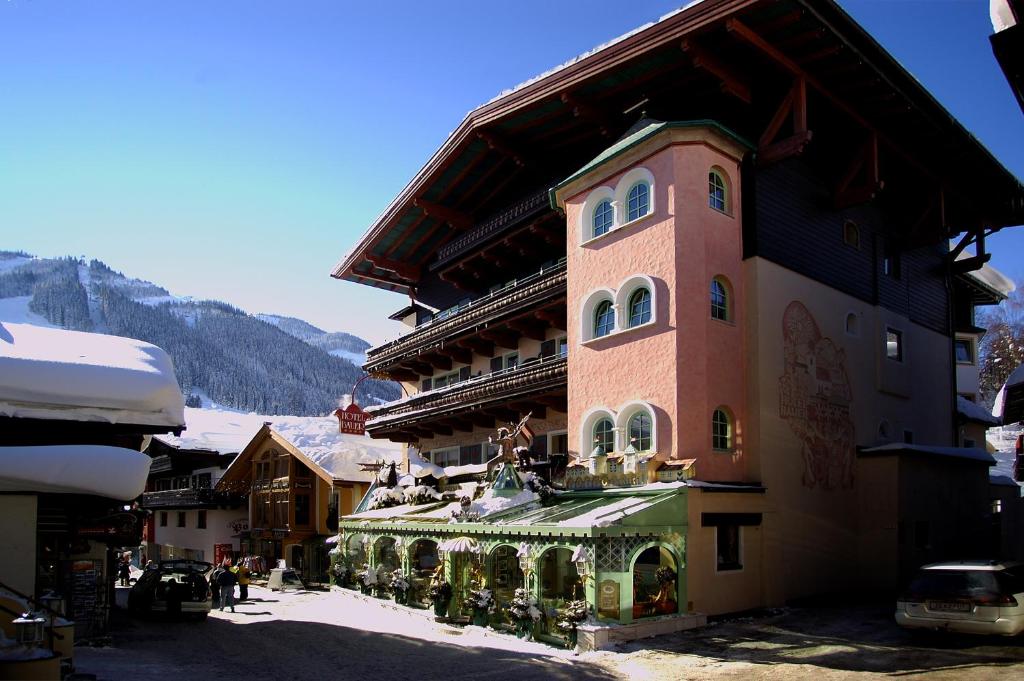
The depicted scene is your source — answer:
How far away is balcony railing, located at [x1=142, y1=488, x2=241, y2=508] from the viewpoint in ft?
158

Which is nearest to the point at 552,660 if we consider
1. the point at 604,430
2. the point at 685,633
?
the point at 685,633

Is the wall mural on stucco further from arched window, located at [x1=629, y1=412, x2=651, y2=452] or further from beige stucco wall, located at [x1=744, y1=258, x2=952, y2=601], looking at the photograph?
arched window, located at [x1=629, y1=412, x2=651, y2=452]

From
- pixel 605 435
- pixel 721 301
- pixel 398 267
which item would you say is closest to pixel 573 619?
pixel 605 435

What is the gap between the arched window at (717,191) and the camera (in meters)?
22.4

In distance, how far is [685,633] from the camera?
18.8 metres

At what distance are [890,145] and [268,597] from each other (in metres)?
27.3

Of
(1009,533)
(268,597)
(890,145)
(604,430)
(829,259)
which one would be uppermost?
(890,145)

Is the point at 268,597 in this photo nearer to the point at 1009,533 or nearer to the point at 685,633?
the point at 685,633

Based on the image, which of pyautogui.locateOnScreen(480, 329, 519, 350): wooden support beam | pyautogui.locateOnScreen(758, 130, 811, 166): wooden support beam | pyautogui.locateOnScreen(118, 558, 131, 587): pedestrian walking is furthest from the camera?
pyautogui.locateOnScreen(118, 558, 131, 587): pedestrian walking

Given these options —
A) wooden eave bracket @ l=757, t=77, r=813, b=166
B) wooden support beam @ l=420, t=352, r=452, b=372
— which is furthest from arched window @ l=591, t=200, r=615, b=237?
wooden support beam @ l=420, t=352, r=452, b=372

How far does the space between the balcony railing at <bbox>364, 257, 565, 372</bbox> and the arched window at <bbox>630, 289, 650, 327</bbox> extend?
330 cm

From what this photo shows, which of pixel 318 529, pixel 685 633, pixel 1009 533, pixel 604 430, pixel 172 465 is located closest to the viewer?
pixel 685 633

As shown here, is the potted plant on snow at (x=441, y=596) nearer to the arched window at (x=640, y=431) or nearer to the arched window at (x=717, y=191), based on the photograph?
→ the arched window at (x=640, y=431)

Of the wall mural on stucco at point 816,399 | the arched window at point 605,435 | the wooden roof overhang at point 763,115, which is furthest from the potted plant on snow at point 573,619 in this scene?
the wooden roof overhang at point 763,115
